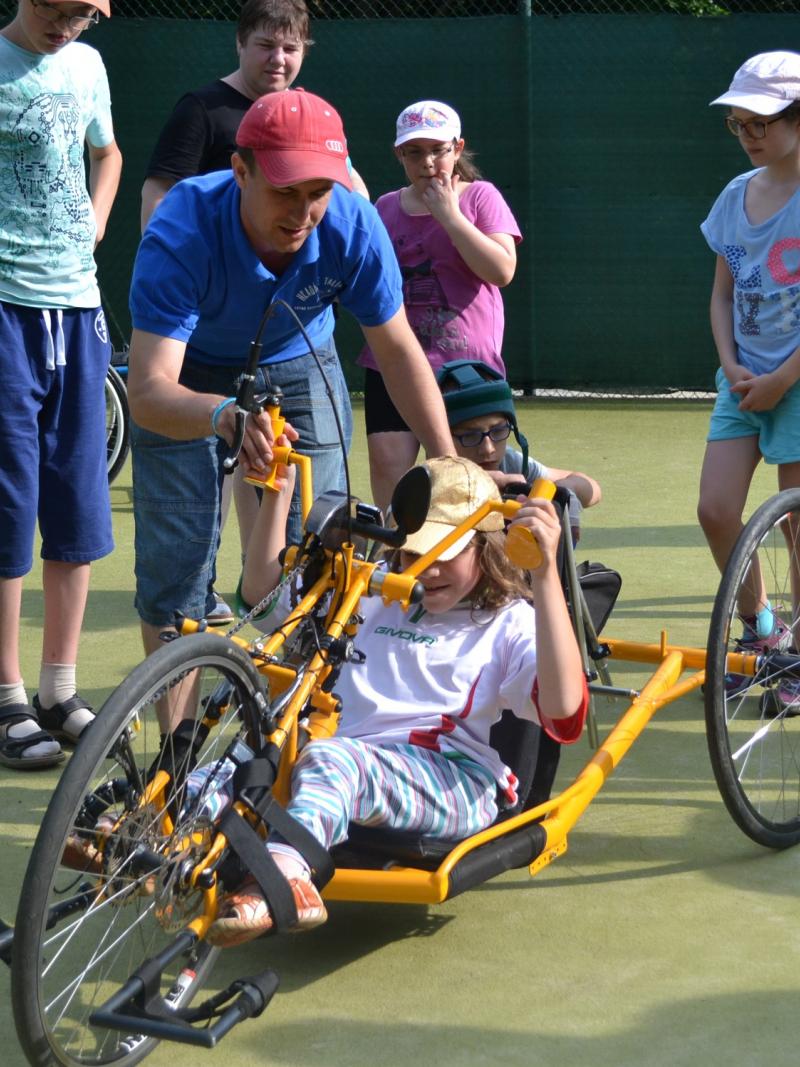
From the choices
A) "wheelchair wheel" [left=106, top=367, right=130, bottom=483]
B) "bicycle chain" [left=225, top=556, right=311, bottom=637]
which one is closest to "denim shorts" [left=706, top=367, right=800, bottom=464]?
"bicycle chain" [left=225, top=556, right=311, bottom=637]

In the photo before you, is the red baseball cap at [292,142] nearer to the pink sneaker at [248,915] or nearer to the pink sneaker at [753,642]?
the pink sneaker at [248,915]

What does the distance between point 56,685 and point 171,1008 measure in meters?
1.94

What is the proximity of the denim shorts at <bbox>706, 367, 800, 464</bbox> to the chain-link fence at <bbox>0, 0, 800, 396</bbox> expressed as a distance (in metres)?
5.56

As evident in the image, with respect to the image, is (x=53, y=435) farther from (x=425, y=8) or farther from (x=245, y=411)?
(x=425, y=8)

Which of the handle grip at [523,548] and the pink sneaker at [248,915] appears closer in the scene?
the pink sneaker at [248,915]

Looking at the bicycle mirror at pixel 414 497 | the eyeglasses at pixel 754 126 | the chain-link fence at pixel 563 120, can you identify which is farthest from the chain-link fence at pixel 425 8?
the bicycle mirror at pixel 414 497

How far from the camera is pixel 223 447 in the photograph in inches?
144

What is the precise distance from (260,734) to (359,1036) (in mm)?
539

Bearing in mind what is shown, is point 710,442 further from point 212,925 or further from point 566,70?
point 566,70

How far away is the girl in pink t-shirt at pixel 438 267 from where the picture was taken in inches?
192

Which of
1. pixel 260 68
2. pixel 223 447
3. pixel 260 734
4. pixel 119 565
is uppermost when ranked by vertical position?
pixel 260 68

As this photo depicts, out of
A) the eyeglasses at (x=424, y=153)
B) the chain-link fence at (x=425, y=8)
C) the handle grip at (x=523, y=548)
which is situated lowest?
the handle grip at (x=523, y=548)

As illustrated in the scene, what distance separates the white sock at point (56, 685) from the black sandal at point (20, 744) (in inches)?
4.7

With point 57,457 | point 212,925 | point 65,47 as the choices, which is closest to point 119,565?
point 57,457
